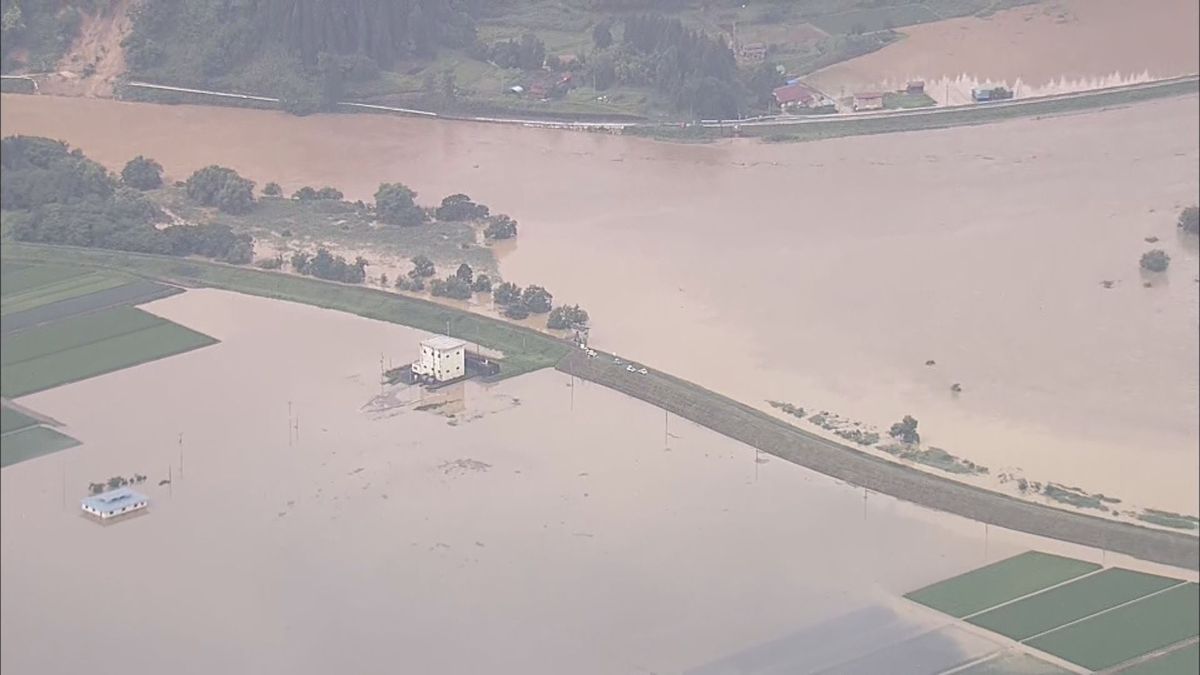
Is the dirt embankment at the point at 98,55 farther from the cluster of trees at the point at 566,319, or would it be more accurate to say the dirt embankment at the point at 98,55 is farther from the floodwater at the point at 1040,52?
the floodwater at the point at 1040,52

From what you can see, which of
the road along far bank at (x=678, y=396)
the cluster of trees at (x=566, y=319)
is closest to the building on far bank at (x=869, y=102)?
the cluster of trees at (x=566, y=319)

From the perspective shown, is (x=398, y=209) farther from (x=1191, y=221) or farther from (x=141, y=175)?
(x=1191, y=221)

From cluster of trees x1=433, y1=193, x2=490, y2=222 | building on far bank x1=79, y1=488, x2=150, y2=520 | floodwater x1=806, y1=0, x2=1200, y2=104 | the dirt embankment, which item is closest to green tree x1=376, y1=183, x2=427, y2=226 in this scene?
cluster of trees x1=433, y1=193, x2=490, y2=222

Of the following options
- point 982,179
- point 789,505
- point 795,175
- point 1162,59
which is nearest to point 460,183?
point 795,175

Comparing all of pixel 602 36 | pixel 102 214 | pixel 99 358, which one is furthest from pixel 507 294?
pixel 602 36

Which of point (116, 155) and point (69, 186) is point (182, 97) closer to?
point (116, 155)
